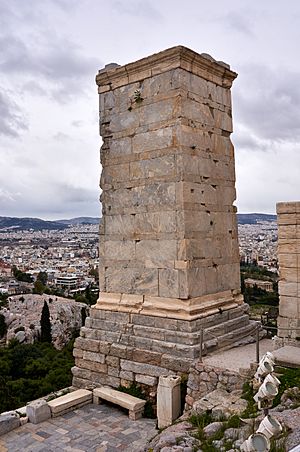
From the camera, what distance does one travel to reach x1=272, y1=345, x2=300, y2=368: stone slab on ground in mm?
6379

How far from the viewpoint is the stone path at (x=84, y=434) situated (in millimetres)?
6402

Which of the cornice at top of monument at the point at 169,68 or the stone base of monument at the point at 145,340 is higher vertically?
the cornice at top of monument at the point at 169,68

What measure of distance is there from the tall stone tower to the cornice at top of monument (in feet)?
0.06

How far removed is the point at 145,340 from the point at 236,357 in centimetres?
159

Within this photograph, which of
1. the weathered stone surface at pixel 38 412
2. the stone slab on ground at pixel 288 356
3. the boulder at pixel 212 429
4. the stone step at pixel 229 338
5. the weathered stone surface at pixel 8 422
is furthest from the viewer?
the stone step at pixel 229 338

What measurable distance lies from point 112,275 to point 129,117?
10.2 ft

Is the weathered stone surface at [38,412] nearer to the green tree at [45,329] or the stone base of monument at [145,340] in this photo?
Result: the stone base of monument at [145,340]

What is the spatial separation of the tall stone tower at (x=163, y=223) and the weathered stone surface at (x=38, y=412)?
1.27 m

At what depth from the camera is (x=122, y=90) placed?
29.1 ft

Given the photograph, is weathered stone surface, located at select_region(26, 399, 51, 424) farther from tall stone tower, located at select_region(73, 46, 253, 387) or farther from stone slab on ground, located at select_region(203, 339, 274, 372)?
stone slab on ground, located at select_region(203, 339, 274, 372)

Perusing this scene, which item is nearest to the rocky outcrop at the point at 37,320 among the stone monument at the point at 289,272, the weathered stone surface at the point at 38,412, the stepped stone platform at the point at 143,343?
the stepped stone platform at the point at 143,343

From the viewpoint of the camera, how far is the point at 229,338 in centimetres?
818

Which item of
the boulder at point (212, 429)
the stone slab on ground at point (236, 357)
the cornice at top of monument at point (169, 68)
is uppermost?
the cornice at top of monument at point (169, 68)

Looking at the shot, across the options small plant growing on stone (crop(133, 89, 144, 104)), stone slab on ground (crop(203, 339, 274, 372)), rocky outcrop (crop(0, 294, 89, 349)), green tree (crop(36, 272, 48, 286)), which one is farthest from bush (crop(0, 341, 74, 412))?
green tree (crop(36, 272, 48, 286))
